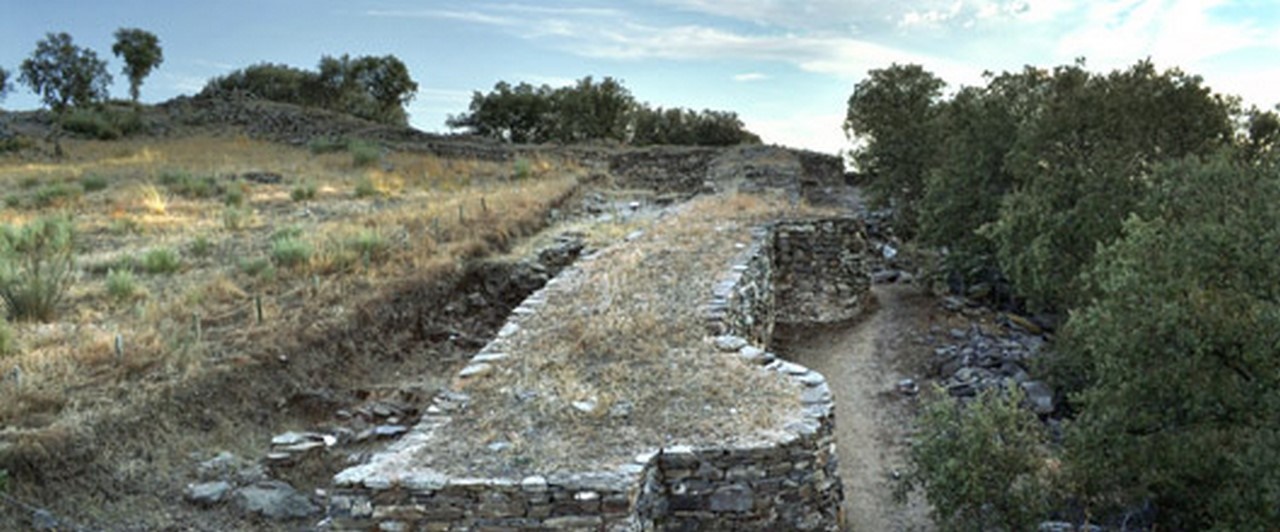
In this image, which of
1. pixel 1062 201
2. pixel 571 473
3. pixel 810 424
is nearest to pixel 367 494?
pixel 571 473

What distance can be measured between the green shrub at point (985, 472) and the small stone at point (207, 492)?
6.58 metres

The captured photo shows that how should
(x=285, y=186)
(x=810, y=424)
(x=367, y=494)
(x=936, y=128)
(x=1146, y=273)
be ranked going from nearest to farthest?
(x=367, y=494) → (x=810, y=424) → (x=1146, y=273) → (x=936, y=128) → (x=285, y=186)

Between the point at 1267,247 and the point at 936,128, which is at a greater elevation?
the point at 936,128

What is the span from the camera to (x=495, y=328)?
14969 millimetres

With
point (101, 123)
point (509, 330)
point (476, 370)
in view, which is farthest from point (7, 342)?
point (101, 123)

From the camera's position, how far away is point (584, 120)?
42281 millimetres

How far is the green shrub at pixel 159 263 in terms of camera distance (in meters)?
14.5

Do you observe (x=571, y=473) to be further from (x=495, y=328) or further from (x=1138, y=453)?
(x=495, y=328)

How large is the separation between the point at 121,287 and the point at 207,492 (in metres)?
5.43

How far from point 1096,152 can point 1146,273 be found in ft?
20.9

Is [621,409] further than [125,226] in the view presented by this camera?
No

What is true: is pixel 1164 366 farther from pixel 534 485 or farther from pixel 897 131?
pixel 897 131

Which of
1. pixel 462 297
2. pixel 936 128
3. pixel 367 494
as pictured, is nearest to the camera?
pixel 367 494

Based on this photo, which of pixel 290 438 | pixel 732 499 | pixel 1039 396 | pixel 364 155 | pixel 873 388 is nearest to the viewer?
pixel 732 499
